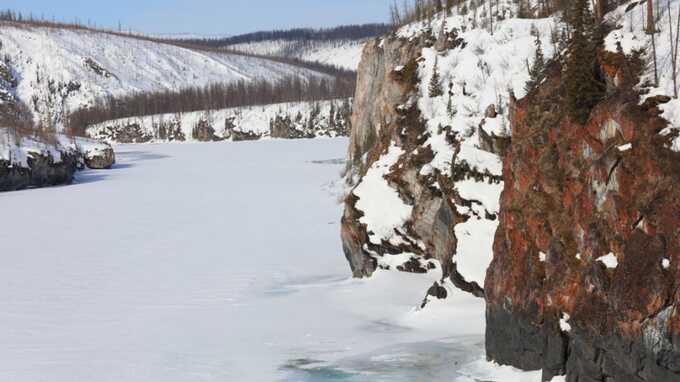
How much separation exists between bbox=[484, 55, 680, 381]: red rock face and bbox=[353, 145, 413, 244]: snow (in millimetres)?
4315

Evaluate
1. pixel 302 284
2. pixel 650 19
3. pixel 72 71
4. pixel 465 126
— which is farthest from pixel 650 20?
pixel 72 71

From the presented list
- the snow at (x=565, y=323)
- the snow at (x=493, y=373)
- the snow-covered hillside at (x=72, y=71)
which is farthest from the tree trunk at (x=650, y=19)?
the snow-covered hillside at (x=72, y=71)

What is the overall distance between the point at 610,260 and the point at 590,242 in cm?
37

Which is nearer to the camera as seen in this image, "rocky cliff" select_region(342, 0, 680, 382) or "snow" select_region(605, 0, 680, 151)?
"rocky cliff" select_region(342, 0, 680, 382)

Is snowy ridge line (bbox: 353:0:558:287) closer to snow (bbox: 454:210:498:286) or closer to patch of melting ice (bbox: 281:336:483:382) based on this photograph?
snow (bbox: 454:210:498:286)

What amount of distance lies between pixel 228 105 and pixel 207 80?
53.3 m

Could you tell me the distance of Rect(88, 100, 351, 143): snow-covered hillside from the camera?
11644 cm

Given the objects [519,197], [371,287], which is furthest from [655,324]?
[371,287]

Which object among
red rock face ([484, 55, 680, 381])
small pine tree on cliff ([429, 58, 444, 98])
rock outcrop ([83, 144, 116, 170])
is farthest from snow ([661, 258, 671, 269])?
rock outcrop ([83, 144, 116, 170])

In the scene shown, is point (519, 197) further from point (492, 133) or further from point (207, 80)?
point (207, 80)

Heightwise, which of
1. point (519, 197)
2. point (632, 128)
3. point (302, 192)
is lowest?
point (302, 192)

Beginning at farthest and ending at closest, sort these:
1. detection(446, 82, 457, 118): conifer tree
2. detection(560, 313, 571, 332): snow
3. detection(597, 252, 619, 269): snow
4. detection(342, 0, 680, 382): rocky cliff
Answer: detection(446, 82, 457, 118): conifer tree
detection(560, 313, 571, 332): snow
detection(597, 252, 619, 269): snow
detection(342, 0, 680, 382): rocky cliff

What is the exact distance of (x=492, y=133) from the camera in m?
11.2

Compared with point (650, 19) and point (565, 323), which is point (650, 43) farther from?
point (565, 323)
